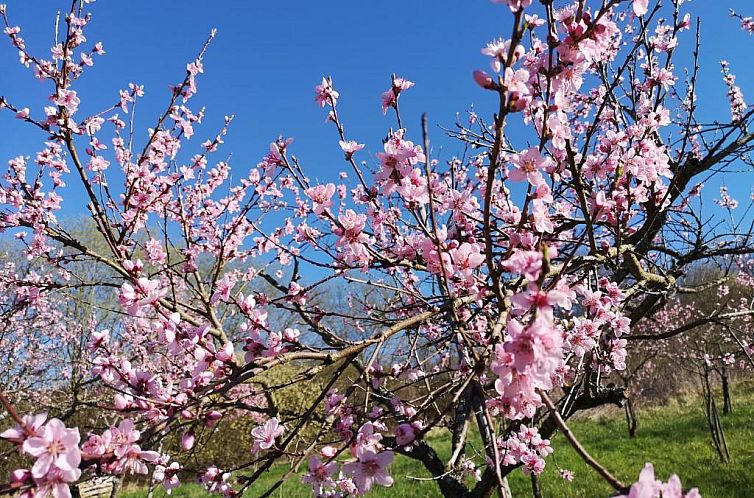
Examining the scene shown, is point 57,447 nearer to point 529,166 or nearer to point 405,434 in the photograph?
point 405,434

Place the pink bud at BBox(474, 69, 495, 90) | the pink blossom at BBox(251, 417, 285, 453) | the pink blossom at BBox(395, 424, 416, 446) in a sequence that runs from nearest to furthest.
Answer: the pink bud at BBox(474, 69, 495, 90) < the pink blossom at BBox(395, 424, 416, 446) < the pink blossom at BBox(251, 417, 285, 453)

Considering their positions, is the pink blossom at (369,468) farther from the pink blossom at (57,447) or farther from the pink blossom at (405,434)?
the pink blossom at (57,447)

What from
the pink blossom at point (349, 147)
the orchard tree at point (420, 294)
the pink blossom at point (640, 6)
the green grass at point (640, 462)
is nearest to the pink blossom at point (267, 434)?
the orchard tree at point (420, 294)

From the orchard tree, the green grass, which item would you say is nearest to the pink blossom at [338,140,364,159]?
the orchard tree

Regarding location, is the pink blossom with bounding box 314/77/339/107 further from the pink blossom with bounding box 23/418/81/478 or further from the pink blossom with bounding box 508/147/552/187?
the pink blossom with bounding box 23/418/81/478

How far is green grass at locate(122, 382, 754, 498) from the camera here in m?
6.06

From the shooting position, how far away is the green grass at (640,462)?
6059mm

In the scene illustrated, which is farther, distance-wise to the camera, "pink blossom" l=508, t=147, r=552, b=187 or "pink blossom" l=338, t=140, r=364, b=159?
"pink blossom" l=338, t=140, r=364, b=159

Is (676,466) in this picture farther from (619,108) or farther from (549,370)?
(549,370)

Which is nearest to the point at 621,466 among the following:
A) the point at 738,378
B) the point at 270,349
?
the point at 270,349

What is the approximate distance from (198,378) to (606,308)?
1942mm

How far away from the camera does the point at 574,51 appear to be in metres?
1.40

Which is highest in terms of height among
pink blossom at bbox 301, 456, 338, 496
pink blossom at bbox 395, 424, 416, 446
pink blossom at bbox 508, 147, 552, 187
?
pink blossom at bbox 508, 147, 552, 187

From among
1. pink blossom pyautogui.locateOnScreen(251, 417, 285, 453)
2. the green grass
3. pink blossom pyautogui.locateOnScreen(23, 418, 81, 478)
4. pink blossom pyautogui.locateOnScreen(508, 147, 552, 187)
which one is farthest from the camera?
the green grass
